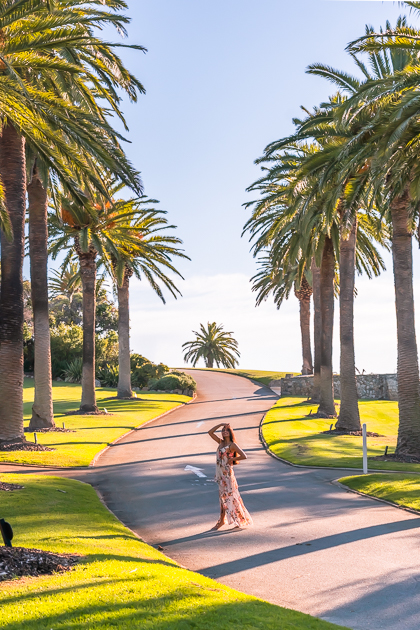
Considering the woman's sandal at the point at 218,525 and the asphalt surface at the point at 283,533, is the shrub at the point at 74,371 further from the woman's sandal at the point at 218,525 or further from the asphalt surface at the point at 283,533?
the woman's sandal at the point at 218,525

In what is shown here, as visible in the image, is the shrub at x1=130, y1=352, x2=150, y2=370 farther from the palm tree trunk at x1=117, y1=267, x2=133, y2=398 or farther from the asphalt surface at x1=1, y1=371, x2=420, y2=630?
the asphalt surface at x1=1, y1=371, x2=420, y2=630

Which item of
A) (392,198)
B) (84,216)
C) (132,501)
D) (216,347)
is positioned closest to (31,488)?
(132,501)

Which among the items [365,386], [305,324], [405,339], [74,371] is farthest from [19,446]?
[74,371]

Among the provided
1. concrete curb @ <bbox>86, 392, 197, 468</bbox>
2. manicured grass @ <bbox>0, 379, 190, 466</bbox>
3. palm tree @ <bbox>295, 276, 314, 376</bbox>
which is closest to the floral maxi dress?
concrete curb @ <bbox>86, 392, 197, 468</bbox>

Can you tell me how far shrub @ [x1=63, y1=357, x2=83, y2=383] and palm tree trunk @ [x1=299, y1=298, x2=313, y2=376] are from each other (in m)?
18.5

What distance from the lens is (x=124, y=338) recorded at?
39250mm

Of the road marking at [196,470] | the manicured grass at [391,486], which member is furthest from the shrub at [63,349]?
the manicured grass at [391,486]

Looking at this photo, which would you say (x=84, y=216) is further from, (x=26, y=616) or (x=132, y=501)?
(x=26, y=616)

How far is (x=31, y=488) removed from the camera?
13.1m

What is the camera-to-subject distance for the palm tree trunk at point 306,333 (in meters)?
45.9

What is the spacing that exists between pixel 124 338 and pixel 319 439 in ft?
61.3

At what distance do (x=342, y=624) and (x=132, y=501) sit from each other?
308 inches

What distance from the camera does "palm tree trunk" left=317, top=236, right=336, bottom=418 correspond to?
30.8 metres

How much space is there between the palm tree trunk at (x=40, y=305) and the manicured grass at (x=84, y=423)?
48.0 inches
